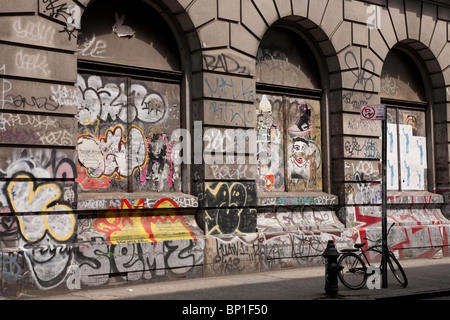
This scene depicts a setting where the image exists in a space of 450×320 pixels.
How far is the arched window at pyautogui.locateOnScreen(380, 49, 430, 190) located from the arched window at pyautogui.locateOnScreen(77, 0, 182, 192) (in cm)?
665

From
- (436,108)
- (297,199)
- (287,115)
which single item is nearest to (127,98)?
(287,115)

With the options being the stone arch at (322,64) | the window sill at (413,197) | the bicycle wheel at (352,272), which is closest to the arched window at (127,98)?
the stone arch at (322,64)

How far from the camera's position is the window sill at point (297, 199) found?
1425 cm

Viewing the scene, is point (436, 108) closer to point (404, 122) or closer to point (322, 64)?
point (404, 122)

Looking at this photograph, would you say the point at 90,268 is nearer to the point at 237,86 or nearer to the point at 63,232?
the point at 63,232

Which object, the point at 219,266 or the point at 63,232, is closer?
the point at 63,232

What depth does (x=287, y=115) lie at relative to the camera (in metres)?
15.2

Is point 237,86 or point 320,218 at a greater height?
point 237,86

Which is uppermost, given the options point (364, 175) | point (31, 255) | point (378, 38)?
point (378, 38)

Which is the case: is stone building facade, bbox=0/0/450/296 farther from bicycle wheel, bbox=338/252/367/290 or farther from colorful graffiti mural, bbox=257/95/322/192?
bicycle wheel, bbox=338/252/367/290

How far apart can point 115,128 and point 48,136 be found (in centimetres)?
177

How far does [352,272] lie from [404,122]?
773 cm

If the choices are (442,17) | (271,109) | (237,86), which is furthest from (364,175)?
(442,17)

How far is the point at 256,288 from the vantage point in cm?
1116
